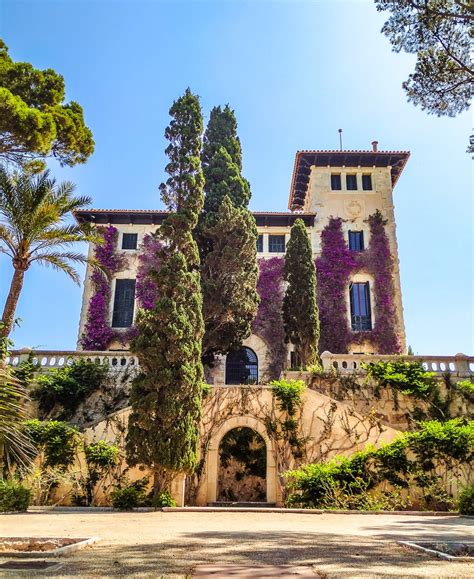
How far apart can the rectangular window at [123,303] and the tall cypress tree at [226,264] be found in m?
6.20

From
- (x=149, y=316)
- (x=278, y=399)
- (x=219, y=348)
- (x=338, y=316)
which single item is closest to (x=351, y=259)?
(x=338, y=316)

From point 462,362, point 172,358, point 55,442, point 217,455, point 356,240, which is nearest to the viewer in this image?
point 172,358

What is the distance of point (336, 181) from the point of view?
92.2 feet

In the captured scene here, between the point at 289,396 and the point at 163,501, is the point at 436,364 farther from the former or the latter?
the point at 163,501

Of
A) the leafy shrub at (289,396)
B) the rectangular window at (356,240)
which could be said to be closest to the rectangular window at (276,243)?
the rectangular window at (356,240)

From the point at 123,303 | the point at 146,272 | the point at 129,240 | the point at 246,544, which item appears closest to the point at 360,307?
the point at 146,272

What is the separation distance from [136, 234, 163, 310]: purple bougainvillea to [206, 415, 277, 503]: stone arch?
10.9 meters

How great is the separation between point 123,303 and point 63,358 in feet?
25.2

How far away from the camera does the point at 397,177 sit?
95.1ft

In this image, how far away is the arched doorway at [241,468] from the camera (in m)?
17.0

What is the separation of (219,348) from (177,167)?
7.57m

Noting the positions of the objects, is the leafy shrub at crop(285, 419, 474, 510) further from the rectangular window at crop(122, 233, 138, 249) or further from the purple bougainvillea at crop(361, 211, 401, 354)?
the rectangular window at crop(122, 233, 138, 249)

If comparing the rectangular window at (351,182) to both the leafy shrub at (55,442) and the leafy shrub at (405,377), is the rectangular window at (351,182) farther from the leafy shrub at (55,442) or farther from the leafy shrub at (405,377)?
the leafy shrub at (55,442)

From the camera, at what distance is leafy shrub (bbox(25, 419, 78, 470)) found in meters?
13.7
